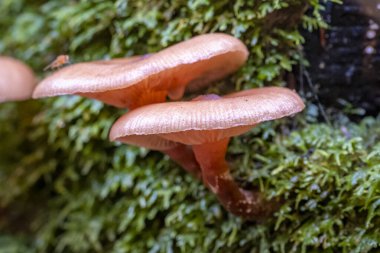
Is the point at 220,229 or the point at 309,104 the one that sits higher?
the point at 309,104

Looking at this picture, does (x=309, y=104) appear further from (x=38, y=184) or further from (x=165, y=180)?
(x=38, y=184)

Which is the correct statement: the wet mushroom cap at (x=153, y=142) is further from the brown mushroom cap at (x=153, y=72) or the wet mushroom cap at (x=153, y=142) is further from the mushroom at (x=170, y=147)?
the brown mushroom cap at (x=153, y=72)

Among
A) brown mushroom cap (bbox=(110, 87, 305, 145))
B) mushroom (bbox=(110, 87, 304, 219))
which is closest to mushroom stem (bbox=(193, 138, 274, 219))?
mushroom (bbox=(110, 87, 304, 219))

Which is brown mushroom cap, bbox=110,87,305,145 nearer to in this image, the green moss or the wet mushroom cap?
the wet mushroom cap

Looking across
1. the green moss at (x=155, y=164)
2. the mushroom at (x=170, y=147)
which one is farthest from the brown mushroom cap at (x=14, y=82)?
the mushroom at (x=170, y=147)

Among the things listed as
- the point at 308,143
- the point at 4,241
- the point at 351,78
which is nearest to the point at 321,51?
the point at 351,78

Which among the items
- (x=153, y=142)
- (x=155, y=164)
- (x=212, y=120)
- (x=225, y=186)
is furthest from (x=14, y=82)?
(x=212, y=120)

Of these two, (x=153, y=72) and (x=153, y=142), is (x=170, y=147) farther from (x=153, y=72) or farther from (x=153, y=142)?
(x=153, y=72)
